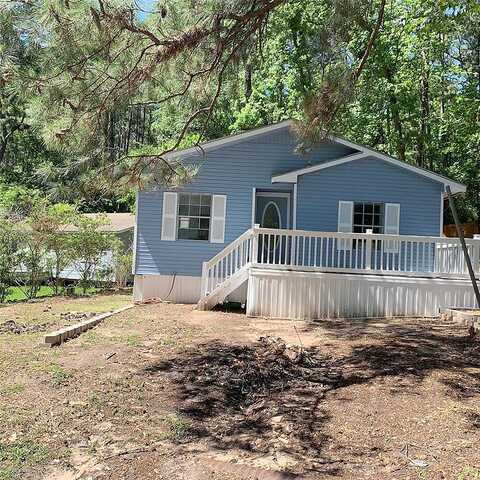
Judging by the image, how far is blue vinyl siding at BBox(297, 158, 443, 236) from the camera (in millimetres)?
12812

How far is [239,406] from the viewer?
5.20 metres

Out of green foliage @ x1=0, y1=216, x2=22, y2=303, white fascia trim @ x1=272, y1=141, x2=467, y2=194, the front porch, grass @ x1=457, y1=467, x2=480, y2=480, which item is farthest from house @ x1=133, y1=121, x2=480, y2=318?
grass @ x1=457, y1=467, x2=480, y2=480

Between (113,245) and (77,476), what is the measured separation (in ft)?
44.8

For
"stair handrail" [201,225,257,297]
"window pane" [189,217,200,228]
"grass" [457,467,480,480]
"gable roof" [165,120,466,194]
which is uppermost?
"gable roof" [165,120,466,194]

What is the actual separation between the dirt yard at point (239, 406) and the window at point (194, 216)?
4962 millimetres

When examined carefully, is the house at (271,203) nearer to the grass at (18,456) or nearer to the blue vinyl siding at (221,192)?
the blue vinyl siding at (221,192)

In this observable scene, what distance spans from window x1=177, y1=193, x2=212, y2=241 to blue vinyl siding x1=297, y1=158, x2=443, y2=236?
89.0 inches

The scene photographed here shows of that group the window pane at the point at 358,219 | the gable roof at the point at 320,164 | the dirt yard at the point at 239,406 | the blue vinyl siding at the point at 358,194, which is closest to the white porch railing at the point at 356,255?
the blue vinyl siding at the point at 358,194

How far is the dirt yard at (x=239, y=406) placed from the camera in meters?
3.81

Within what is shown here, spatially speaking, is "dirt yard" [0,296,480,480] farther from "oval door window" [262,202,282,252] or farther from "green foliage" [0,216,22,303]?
"green foliage" [0,216,22,303]

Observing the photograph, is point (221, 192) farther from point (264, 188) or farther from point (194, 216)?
point (264, 188)

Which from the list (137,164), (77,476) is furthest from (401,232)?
(77,476)

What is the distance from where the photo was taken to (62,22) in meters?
6.06

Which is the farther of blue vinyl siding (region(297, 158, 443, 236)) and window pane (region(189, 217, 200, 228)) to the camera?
window pane (region(189, 217, 200, 228))
